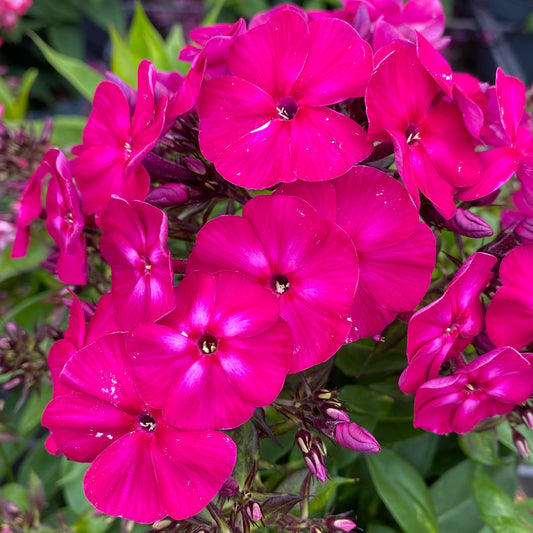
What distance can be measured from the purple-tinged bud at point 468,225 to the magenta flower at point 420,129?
0.7 inches

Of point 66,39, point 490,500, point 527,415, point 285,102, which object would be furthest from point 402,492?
point 66,39

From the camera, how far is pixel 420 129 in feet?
1.52

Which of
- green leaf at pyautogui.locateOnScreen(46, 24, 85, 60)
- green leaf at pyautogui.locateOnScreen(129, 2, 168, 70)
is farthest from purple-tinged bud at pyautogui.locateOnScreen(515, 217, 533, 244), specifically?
green leaf at pyautogui.locateOnScreen(46, 24, 85, 60)

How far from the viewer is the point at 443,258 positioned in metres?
0.67

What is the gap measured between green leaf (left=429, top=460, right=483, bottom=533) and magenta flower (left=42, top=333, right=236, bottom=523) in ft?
1.35

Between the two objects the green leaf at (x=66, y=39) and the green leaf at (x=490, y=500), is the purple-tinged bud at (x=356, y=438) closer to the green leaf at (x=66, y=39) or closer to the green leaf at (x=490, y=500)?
the green leaf at (x=490, y=500)

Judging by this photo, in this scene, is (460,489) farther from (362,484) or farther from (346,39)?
(346,39)

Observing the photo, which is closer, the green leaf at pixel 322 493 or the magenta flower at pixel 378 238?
the magenta flower at pixel 378 238

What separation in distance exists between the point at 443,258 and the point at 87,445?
0.43 metres

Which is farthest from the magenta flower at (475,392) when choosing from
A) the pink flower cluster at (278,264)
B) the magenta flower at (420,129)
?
the magenta flower at (420,129)

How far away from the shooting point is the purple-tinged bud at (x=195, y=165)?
0.49 m

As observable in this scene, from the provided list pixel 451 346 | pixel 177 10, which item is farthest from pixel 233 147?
pixel 177 10

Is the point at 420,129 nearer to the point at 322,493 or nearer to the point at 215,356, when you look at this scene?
the point at 215,356

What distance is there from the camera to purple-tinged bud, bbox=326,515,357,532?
0.46 meters
